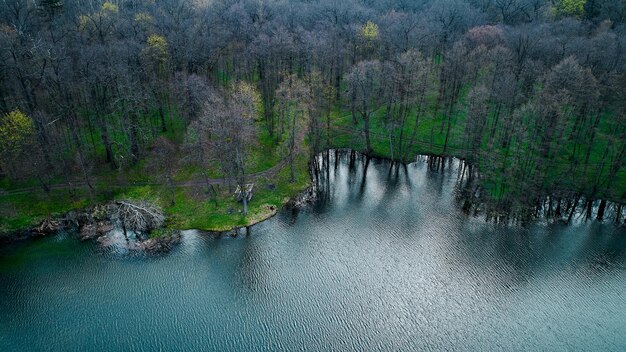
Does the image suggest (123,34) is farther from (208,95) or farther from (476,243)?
(476,243)

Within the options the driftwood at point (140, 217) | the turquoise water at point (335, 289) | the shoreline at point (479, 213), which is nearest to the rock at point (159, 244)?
the shoreline at point (479, 213)

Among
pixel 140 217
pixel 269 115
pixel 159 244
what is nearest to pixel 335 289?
pixel 159 244

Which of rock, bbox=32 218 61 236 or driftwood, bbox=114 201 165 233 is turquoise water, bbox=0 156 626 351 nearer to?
rock, bbox=32 218 61 236

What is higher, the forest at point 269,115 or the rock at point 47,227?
the forest at point 269,115

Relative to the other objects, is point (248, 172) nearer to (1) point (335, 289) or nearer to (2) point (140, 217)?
(2) point (140, 217)

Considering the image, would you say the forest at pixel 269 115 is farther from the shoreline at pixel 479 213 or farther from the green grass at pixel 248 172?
the shoreline at pixel 479 213

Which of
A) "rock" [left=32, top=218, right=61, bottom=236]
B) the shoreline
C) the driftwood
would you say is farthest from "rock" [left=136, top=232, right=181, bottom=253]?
"rock" [left=32, top=218, right=61, bottom=236]
